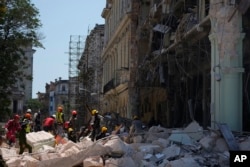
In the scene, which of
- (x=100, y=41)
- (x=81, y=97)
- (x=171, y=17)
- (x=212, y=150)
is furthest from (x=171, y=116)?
(x=100, y=41)

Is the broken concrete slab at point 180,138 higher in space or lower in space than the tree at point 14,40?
lower

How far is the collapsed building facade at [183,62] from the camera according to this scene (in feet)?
52.7

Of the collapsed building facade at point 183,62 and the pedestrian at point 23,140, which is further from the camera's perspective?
the pedestrian at point 23,140

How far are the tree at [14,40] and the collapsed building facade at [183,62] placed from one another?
6.11 m

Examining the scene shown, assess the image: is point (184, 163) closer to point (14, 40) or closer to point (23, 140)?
point (23, 140)

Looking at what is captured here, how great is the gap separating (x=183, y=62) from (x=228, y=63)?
20.9 ft

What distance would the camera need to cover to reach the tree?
26.0 metres

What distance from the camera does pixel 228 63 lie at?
16094mm

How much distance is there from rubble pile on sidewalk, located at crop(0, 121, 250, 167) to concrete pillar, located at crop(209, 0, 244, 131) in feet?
4.58

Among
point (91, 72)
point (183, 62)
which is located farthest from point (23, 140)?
point (91, 72)

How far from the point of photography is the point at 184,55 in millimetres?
21156

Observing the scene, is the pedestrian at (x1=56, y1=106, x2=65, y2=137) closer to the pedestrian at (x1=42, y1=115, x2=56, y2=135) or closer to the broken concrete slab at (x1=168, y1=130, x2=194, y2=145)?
the pedestrian at (x1=42, y1=115, x2=56, y2=135)

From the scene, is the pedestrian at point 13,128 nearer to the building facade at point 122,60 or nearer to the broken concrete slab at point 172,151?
the broken concrete slab at point 172,151

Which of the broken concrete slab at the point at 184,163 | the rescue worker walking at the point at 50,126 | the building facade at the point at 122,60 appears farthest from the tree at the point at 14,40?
the broken concrete slab at the point at 184,163
